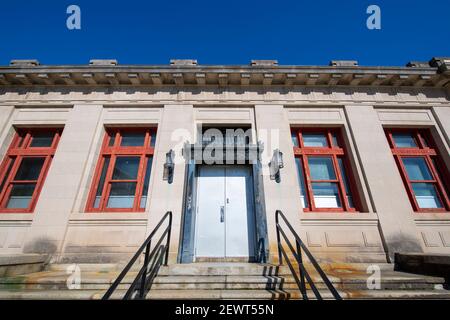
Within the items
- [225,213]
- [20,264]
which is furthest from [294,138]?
[20,264]

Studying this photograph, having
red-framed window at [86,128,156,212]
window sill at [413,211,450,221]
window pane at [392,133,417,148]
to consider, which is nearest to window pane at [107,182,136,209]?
red-framed window at [86,128,156,212]

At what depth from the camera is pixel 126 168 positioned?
6363mm

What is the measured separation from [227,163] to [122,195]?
3202 millimetres

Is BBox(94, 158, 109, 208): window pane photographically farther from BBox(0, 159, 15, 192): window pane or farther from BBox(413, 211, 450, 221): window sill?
BBox(413, 211, 450, 221): window sill

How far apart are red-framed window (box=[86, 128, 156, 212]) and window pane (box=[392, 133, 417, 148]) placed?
799 centimetres

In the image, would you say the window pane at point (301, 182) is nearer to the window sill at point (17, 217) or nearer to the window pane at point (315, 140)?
the window pane at point (315, 140)

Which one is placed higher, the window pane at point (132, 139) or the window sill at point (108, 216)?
the window pane at point (132, 139)

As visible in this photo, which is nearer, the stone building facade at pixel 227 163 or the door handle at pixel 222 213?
the stone building facade at pixel 227 163

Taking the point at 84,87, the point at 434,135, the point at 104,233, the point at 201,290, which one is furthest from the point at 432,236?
the point at 84,87

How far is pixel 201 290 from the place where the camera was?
3.53 meters

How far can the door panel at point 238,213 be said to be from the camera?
5.44 metres

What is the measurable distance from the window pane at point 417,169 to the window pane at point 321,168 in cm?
232

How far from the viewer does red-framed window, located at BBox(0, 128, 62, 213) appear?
231 inches

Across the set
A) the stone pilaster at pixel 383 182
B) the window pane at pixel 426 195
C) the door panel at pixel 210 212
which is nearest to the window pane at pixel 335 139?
the stone pilaster at pixel 383 182
